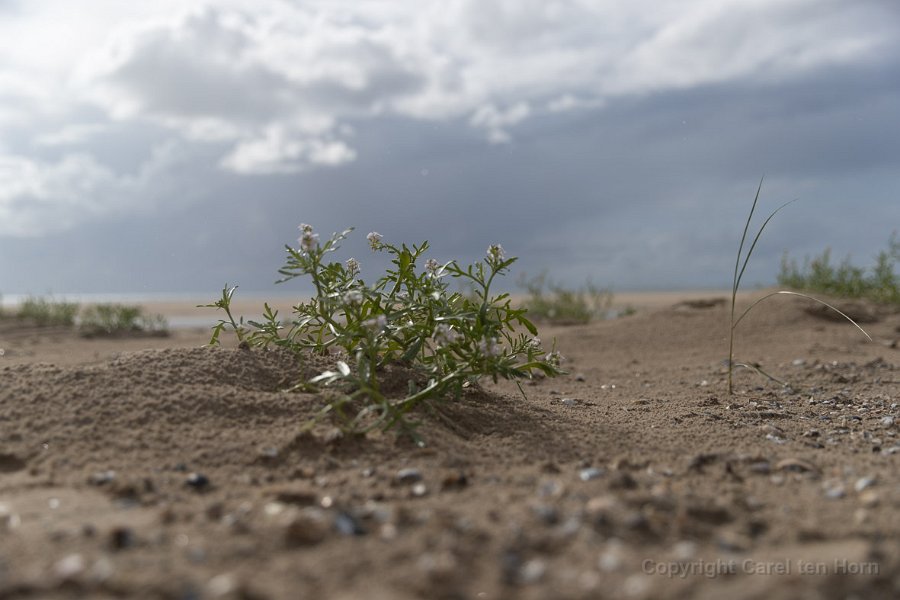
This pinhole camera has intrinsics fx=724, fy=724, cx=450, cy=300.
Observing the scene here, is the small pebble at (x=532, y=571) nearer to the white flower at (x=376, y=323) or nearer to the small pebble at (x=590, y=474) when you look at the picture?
the small pebble at (x=590, y=474)

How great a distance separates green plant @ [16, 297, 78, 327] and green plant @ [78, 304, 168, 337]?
549 millimetres

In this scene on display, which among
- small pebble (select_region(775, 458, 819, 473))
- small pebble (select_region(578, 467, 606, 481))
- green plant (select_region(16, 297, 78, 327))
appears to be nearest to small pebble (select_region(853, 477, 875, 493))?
small pebble (select_region(775, 458, 819, 473))

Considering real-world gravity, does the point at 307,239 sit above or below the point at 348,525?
above

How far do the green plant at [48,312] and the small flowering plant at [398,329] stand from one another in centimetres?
988

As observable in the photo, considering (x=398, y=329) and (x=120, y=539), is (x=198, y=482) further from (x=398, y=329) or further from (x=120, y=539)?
(x=398, y=329)

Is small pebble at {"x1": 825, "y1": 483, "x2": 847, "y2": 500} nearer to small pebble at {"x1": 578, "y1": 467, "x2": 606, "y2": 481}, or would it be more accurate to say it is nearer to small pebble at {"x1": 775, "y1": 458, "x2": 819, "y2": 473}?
small pebble at {"x1": 775, "y1": 458, "x2": 819, "y2": 473}

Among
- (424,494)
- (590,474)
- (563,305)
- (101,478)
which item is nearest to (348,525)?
(424,494)

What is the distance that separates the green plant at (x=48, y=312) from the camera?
12.1m

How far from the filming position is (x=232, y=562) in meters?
1.78

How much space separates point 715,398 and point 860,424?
81cm

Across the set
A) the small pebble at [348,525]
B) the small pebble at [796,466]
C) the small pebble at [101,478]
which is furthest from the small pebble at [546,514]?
the small pebble at [101,478]

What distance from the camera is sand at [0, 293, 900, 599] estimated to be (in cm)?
171

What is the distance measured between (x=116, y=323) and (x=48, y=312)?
2081 millimetres

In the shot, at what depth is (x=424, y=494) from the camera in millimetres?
2307
